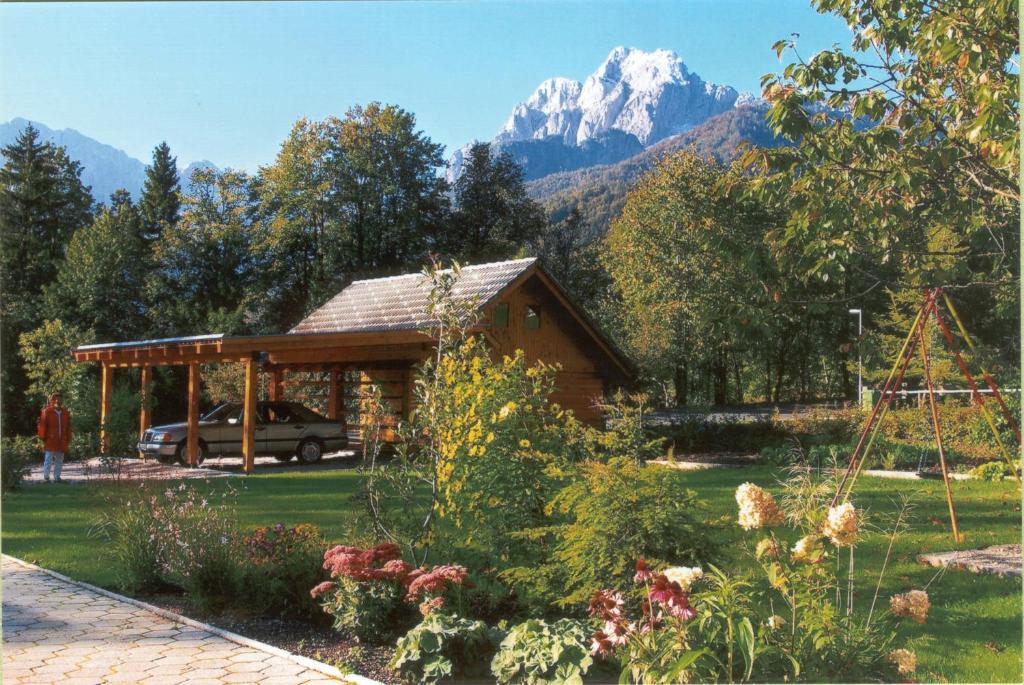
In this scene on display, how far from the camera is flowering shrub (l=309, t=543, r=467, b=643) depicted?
5832 mm

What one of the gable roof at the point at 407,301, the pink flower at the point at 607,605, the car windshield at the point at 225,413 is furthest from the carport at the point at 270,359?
the pink flower at the point at 607,605

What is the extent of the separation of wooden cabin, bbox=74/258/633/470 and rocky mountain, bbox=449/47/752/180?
13.1 feet

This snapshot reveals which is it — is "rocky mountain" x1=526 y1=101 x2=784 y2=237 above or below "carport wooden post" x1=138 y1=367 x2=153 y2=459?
above

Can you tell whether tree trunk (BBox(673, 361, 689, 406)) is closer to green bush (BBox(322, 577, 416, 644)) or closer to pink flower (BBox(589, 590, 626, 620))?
green bush (BBox(322, 577, 416, 644))

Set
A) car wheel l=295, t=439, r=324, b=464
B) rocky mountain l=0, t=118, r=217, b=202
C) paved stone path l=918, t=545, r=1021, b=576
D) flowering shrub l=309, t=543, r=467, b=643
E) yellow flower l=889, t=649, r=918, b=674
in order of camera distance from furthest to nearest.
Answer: car wheel l=295, t=439, r=324, b=464 < rocky mountain l=0, t=118, r=217, b=202 < paved stone path l=918, t=545, r=1021, b=576 < flowering shrub l=309, t=543, r=467, b=643 < yellow flower l=889, t=649, r=918, b=674

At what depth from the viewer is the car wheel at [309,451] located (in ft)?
70.7

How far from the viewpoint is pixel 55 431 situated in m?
16.1

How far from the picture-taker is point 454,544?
6.72 meters

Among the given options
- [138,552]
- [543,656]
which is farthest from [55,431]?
[543,656]

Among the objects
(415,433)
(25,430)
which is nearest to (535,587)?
(415,433)

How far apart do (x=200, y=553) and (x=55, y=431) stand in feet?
34.6

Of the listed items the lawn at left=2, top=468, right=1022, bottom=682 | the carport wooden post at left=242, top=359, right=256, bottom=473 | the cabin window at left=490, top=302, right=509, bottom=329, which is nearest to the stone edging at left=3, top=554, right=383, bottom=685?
the lawn at left=2, top=468, right=1022, bottom=682

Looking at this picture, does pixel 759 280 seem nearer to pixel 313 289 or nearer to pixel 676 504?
pixel 676 504

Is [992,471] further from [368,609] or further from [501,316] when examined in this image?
[368,609]
